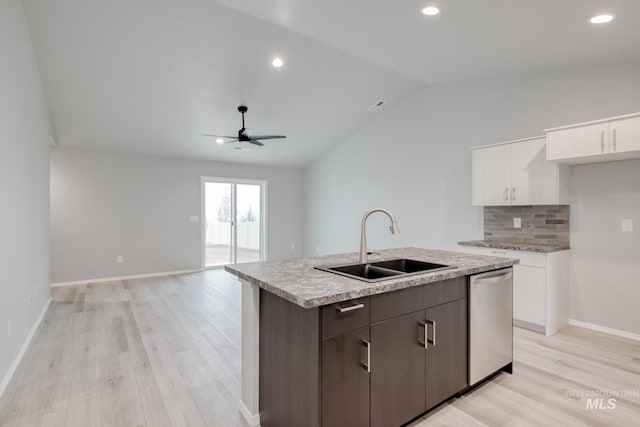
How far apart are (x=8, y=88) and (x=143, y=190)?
384cm

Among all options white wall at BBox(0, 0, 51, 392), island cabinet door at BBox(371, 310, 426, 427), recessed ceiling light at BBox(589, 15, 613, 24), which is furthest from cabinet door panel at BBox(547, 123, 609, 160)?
white wall at BBox(0, 0, 51, 392)

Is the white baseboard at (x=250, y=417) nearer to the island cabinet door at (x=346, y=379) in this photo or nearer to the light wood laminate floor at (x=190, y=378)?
the light wood laminate floor at (x=190, y=378)

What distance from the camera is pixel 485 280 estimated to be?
218 cm

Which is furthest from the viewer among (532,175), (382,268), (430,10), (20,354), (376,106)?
(376,106)

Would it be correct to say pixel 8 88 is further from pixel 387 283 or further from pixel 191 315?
pixel 387 283

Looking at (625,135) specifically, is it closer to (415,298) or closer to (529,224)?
(529,224)

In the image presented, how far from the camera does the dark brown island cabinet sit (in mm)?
1455

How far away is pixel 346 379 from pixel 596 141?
3.12 meters

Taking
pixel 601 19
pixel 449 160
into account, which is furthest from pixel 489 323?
pixel 449 160

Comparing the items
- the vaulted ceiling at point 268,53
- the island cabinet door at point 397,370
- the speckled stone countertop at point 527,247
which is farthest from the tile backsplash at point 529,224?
the island cabinet door at point 397,370

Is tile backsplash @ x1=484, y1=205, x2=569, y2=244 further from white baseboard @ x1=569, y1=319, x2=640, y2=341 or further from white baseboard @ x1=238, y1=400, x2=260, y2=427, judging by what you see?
white baseboard @ x1=238, y1=400, x2=260, y2=427

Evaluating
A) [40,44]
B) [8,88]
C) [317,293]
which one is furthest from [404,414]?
[40,44]

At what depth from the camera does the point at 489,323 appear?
2.24 metres

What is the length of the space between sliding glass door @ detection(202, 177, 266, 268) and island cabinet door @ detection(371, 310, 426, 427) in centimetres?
586
